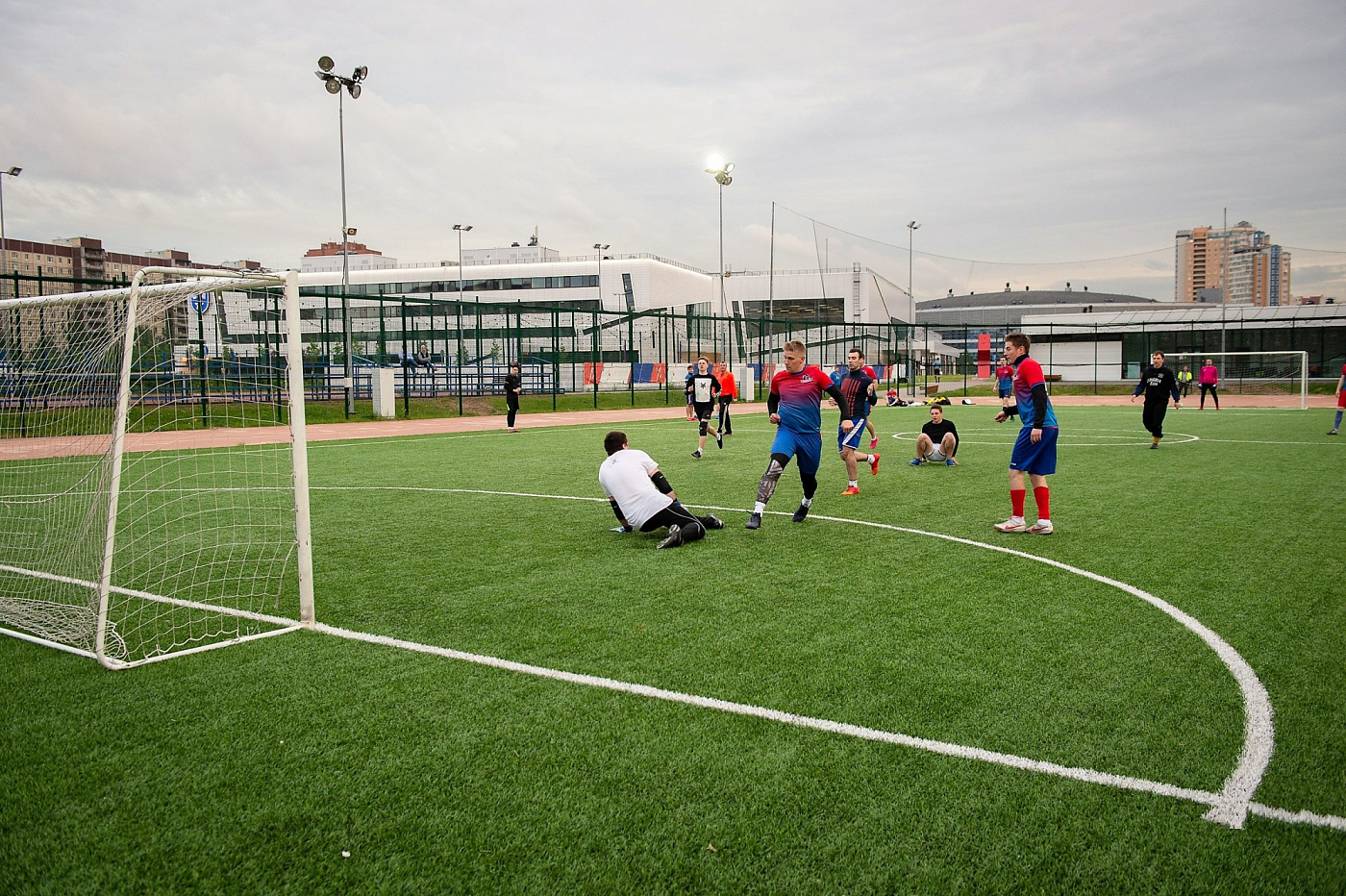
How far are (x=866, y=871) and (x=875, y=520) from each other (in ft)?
21.1

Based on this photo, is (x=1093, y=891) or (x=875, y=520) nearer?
(x=1093, y=891)

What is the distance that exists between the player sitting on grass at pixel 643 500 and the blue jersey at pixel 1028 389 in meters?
3.36

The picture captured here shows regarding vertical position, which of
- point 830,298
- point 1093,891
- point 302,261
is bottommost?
point 1093,891

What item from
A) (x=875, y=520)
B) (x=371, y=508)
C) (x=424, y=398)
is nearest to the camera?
(x=875, y=520)

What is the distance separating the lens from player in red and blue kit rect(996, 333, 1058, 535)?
8195mm

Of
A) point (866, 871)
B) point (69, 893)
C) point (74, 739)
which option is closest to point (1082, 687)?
point (866, 871)

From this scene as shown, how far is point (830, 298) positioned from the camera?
74562 millimetres

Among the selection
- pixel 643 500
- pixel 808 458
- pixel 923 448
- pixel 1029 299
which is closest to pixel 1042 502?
pixel 808 458

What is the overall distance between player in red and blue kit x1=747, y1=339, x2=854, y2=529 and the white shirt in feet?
4.71

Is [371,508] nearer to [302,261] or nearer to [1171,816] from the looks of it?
[1171,816]

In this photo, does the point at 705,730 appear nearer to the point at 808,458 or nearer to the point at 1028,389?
the point at 808,458

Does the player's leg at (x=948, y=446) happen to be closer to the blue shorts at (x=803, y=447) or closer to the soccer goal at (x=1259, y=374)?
the blue shorts at (x=803, y=447)

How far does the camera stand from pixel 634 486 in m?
7.88

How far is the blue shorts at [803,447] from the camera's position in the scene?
9023 mm
